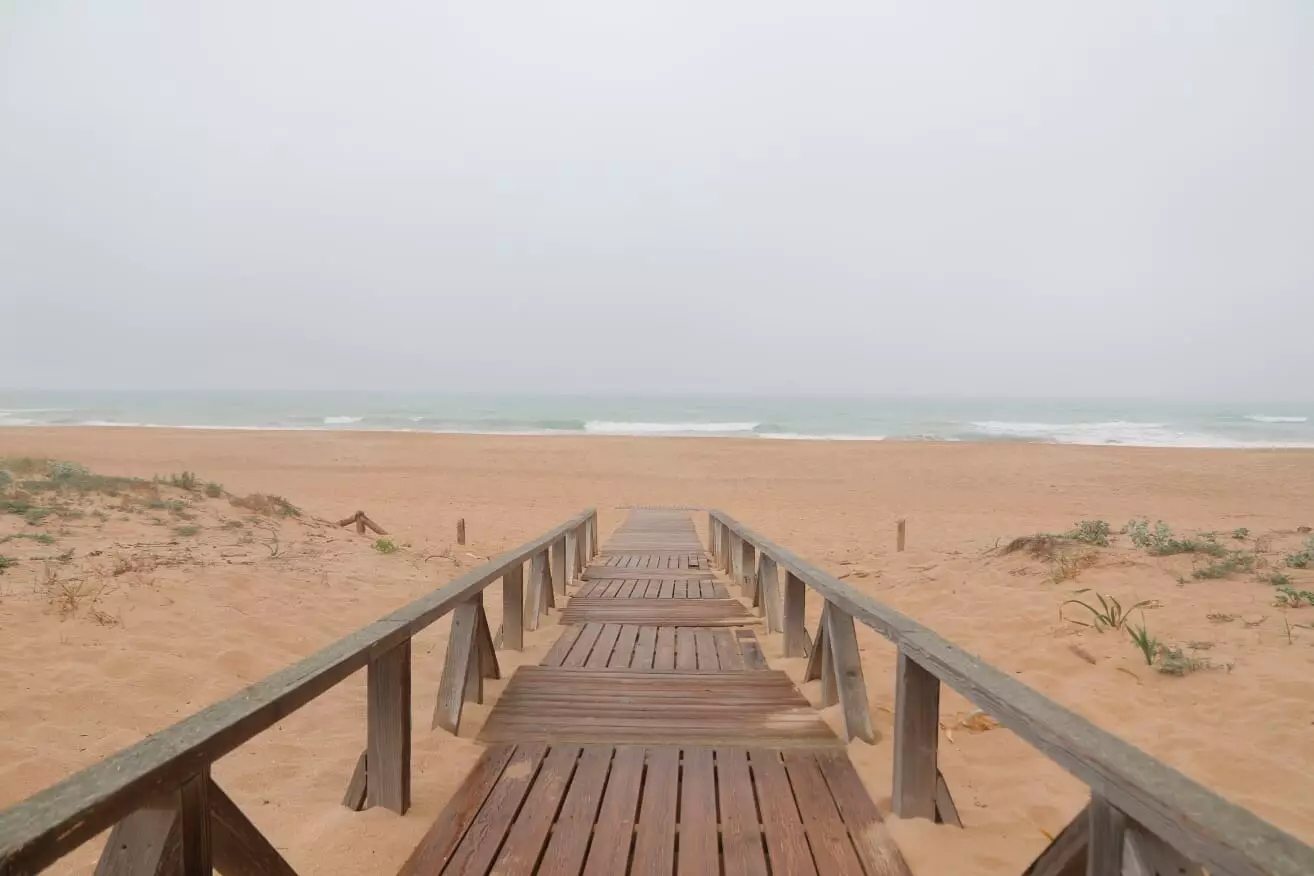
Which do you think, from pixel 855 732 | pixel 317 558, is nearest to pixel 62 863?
pixel 855 732

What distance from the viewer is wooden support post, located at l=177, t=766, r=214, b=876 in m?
1.51

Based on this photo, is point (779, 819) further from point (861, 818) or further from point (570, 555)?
point (570, 555)

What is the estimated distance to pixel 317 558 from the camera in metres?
7.71

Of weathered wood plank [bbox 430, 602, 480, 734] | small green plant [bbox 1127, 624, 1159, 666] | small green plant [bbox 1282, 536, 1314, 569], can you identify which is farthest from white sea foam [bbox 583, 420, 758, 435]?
weathered wood plank [bbox 430, 602, 480, 734]

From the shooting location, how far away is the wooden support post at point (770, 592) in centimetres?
562

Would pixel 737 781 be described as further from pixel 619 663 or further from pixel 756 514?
pixel 756 514

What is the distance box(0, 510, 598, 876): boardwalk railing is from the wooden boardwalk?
400mm

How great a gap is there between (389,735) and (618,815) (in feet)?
2.90

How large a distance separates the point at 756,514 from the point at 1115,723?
40.4 ft

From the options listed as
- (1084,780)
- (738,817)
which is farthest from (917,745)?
(1084,780)

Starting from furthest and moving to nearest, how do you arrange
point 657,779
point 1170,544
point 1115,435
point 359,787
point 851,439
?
1. point 1115,435
2. point 851,439
3. point 1170,544
4. point 657,779
5. point 359,787

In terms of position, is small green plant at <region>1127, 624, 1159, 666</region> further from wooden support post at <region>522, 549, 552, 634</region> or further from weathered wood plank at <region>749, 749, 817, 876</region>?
wooden support post at <region>522, 549, 552, 634</region>

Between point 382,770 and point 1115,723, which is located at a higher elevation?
point 382,770

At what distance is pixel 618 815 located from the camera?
2596 millimetres
